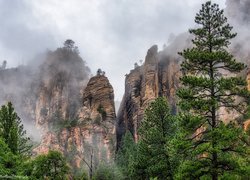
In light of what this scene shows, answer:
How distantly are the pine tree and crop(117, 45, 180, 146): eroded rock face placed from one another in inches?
3729

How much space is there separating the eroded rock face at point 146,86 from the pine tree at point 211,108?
311 feet

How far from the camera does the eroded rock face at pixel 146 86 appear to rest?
130 m

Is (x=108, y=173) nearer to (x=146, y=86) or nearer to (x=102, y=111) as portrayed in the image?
(x=102, y=111)

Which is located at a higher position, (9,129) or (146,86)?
(146,86)

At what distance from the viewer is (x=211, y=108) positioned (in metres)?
29.4

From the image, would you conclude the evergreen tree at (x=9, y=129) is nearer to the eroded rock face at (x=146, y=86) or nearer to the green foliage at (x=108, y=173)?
the green foliage at (x=108, y=173)

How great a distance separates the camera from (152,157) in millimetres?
45562

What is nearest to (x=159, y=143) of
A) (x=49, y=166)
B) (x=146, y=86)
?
(x=49, y=166)

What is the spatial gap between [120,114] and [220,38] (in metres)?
117

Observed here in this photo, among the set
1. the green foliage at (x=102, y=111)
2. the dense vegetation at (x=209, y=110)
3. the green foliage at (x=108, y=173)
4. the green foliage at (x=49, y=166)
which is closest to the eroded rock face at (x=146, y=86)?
the green foliage at (x=102, y=111)

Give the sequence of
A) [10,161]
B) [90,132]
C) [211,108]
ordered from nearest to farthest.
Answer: [211,108]
[10,161]
[90,132]

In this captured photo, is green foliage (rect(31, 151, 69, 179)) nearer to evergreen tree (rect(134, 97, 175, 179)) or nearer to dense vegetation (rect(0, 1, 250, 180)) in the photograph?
evergreen tree (rect(134, 97, 175, 179))

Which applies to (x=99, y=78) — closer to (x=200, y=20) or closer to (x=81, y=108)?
(x=81, y=108)

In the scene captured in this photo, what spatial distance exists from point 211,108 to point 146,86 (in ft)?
342
